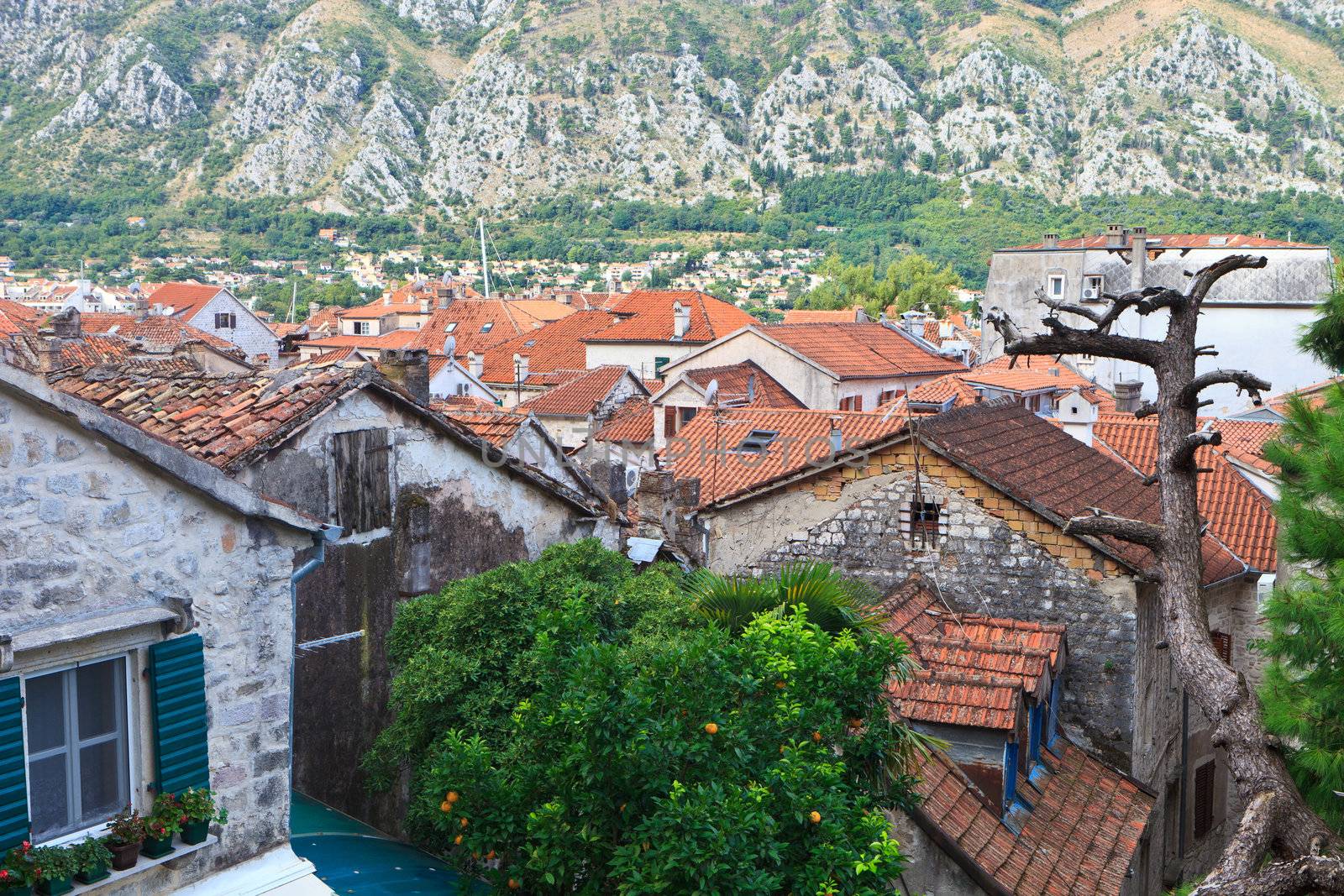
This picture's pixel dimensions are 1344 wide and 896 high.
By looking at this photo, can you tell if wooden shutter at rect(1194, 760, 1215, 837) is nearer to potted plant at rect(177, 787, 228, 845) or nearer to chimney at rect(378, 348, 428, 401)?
chimney at rect(378, 348, 428, 401)

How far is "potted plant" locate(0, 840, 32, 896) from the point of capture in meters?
6.20

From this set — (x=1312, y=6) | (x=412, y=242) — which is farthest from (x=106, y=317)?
(x=1312, y=6)

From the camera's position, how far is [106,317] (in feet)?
197

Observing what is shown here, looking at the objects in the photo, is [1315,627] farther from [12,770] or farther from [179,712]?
[12,770]

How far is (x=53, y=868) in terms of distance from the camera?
20.8 ft

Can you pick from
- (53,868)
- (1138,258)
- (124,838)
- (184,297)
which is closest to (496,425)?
(124,838)

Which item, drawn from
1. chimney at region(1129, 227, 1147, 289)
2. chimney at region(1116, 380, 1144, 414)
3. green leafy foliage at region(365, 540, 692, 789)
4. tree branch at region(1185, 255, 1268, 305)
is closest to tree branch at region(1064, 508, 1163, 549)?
tree branch at region(1185, 255, 1268, 305)

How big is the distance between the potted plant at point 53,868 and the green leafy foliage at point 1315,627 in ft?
25.9

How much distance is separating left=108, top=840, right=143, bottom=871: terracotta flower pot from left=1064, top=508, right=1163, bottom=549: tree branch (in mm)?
8085

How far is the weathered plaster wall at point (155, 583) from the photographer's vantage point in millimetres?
6539

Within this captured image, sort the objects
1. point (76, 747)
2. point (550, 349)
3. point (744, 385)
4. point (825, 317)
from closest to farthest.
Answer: point (76, 747), point (744, 385), point (550, 349), point (825, 317)

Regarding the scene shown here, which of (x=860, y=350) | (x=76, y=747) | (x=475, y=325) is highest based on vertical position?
(x=76, y=747)

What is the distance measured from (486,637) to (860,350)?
139 ft

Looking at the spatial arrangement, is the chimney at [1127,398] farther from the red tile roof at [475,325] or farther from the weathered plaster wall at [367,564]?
the red tile roof at [475,325]
